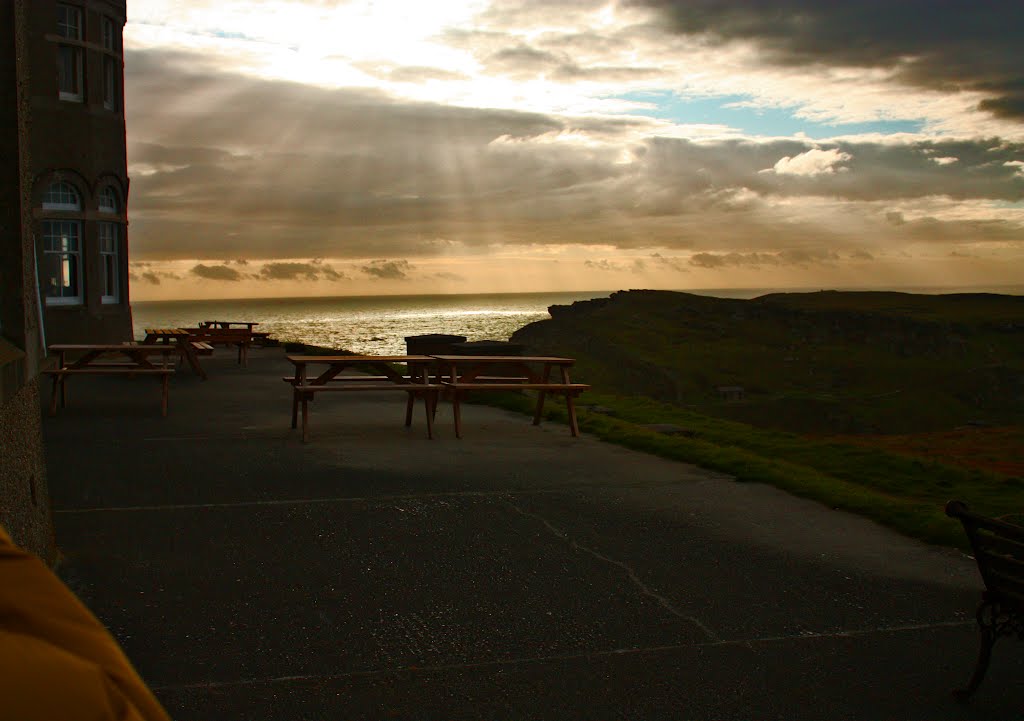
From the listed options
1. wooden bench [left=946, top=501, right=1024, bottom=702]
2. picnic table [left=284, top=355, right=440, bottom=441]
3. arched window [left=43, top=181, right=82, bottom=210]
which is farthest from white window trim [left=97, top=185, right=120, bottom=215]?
wooden bench [left=946, top=501, right=1024, bottom=702]

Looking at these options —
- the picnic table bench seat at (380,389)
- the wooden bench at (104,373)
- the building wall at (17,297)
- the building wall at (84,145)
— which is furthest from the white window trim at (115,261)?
the building wall at (17,297)

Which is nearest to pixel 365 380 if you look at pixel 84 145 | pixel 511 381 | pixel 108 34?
pixel 511 381

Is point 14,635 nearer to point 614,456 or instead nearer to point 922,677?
point 922,677

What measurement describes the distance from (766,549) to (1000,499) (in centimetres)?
393

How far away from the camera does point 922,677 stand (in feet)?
14.3

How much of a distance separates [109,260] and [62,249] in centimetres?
155

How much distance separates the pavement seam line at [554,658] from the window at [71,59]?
23.1 m

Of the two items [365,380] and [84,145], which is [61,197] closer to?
[84,145]

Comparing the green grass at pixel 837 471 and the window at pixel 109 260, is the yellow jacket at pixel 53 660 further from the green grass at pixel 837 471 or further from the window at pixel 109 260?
the window at pixel 109 260

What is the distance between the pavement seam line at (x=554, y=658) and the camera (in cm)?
413

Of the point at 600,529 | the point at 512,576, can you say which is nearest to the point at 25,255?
the point at 512,576

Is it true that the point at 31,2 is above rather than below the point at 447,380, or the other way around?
above

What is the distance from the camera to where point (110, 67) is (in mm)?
25203

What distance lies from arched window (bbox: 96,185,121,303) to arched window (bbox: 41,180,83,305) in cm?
64
